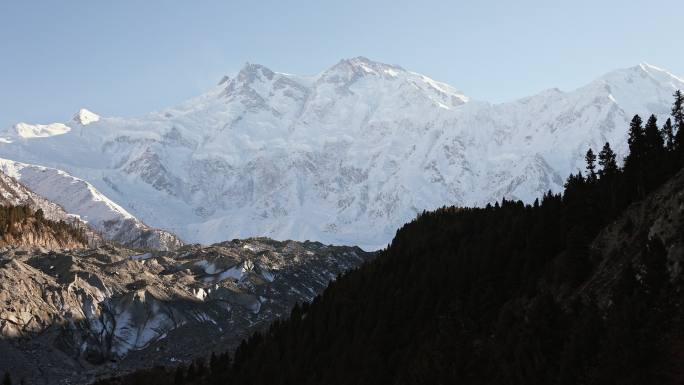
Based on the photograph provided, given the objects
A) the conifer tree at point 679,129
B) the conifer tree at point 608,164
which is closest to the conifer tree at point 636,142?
the conifer tree at point 679,129

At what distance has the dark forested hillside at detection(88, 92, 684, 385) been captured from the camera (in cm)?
6975

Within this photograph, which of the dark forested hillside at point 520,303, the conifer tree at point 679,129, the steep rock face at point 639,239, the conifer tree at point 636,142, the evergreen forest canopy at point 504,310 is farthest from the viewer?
the conifer tree at point 636,142

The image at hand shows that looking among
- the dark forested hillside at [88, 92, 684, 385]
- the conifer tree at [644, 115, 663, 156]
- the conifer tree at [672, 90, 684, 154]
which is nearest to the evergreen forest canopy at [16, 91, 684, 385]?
the dark forested hillside at [88, 92, 684, 385]

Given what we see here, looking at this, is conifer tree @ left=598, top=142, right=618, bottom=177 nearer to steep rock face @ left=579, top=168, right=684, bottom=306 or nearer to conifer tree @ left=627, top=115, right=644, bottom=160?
conifer tree @ left=627, top=115, right=644, bottom=160

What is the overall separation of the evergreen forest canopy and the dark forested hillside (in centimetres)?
19

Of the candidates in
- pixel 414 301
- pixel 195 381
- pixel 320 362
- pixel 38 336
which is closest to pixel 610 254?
pixel 414 301

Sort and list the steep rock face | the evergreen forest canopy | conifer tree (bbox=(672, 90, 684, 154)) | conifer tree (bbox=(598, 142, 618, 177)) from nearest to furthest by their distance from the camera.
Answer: the evergreen forest canopy → the steep rock face → conifer tree (bbox=(672, 90, 684, 154)) → conifer tree (bbox=(598, 142, 618, 177))

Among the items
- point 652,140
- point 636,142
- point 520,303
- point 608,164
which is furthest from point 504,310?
point 608,164

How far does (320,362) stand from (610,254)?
58.2 metres

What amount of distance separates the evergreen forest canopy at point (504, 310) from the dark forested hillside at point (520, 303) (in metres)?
0.19

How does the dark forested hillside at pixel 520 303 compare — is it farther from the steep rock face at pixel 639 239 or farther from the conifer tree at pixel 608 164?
the conifer tree at pixel 608 164

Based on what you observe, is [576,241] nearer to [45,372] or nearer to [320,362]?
[320,362]

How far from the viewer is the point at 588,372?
69.1 meters

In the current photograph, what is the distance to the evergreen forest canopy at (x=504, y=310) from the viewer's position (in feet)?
227
